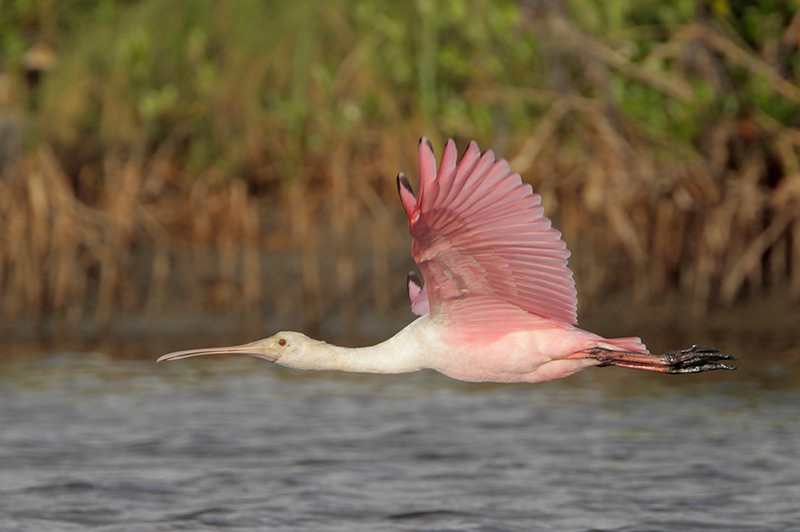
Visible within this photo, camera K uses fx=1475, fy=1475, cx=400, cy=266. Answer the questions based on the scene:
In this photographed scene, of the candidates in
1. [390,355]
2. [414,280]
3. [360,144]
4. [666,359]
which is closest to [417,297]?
[414,280]

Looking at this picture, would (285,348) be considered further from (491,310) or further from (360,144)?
(360,144)

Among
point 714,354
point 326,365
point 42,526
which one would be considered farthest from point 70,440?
point 714,354

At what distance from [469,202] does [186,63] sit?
8.86m

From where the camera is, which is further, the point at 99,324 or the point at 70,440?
the point at 99,324

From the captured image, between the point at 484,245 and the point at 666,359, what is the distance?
92 cm

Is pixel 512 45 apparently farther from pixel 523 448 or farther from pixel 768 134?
pixel 523 448

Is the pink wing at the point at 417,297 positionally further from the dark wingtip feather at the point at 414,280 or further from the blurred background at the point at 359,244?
the blurred background at the point at 359,244

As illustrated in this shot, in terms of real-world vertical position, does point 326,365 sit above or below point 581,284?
below

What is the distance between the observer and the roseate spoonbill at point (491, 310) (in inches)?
178

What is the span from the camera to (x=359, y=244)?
12742 mm

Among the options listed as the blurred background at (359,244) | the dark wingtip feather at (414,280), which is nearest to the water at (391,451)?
the blurred background at (359,244)

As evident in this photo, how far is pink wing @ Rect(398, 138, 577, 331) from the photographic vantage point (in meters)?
4.42

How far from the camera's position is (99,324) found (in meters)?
12.5

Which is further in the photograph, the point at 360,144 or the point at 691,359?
the point at 360,144
